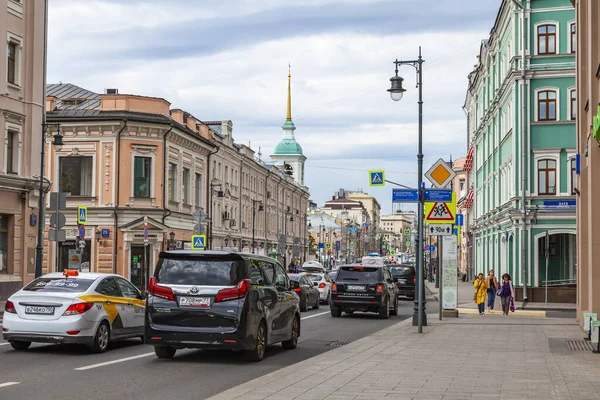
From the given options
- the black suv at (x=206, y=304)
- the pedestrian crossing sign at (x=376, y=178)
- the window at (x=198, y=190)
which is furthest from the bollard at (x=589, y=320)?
the window at (x=198, y=190)

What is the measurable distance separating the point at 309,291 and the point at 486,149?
2682 centimetres

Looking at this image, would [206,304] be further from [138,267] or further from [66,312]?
[138,267]

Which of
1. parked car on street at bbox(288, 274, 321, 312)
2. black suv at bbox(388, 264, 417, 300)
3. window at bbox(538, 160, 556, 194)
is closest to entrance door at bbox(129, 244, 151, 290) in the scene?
black suv at bbox(388, 264, 417, 300)

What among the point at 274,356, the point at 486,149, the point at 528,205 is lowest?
the point at 274,356

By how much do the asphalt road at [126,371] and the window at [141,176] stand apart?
106 feet

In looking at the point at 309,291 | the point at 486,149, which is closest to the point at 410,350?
the point at 309,291

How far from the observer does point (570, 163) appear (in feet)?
127

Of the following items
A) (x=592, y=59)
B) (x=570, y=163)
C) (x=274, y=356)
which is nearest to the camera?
(x=274, y=356)

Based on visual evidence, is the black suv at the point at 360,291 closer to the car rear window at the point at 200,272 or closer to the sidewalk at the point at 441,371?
the sidewalk at the point at 441,371

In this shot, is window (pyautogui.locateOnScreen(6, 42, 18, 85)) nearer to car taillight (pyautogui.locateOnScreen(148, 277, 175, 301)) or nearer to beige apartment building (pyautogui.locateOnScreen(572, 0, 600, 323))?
beige apartment building (pyautogui.locateOnScreen(572, 0, 600, 323))

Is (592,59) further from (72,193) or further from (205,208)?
(205,208)

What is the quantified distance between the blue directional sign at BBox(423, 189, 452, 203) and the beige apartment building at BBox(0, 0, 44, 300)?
17920mm

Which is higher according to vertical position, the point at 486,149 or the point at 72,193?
the point at 486,149

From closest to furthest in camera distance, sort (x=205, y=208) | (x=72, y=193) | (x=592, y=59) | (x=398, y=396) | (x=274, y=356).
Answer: (x=398, y=396)
(x=274, y=356)
(x=592, y=59)
(x=72, y=193)
(x=205, y=208)
